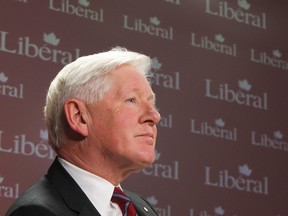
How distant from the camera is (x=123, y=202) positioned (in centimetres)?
203

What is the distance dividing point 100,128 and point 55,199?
260 millimetres

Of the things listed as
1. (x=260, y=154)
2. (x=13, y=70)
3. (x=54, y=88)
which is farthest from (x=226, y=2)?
(x=54, y=88)

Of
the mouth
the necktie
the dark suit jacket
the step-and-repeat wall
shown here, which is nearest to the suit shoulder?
the dark suit jacket

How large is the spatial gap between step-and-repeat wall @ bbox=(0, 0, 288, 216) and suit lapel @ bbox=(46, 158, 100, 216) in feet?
5.25

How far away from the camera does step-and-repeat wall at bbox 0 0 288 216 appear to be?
3.73m

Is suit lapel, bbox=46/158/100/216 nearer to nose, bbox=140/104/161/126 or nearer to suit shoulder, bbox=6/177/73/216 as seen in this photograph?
suit shoulder, bbox=6/177/73/216

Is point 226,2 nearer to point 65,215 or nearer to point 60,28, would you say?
point 60,28

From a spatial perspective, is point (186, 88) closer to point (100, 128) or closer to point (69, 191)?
point (100, 128)

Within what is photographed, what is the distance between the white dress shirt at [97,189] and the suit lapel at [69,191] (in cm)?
2

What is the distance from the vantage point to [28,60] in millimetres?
3783

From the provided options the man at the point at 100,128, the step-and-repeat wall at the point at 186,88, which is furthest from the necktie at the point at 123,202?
the step-and-repeat wall at the point at 186,88

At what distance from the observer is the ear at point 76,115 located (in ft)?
6.72

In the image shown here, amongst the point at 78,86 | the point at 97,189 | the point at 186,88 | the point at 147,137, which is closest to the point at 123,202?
the point at 97,189

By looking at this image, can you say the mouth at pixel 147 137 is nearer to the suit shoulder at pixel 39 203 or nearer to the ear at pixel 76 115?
the ear at pixel 76 115
